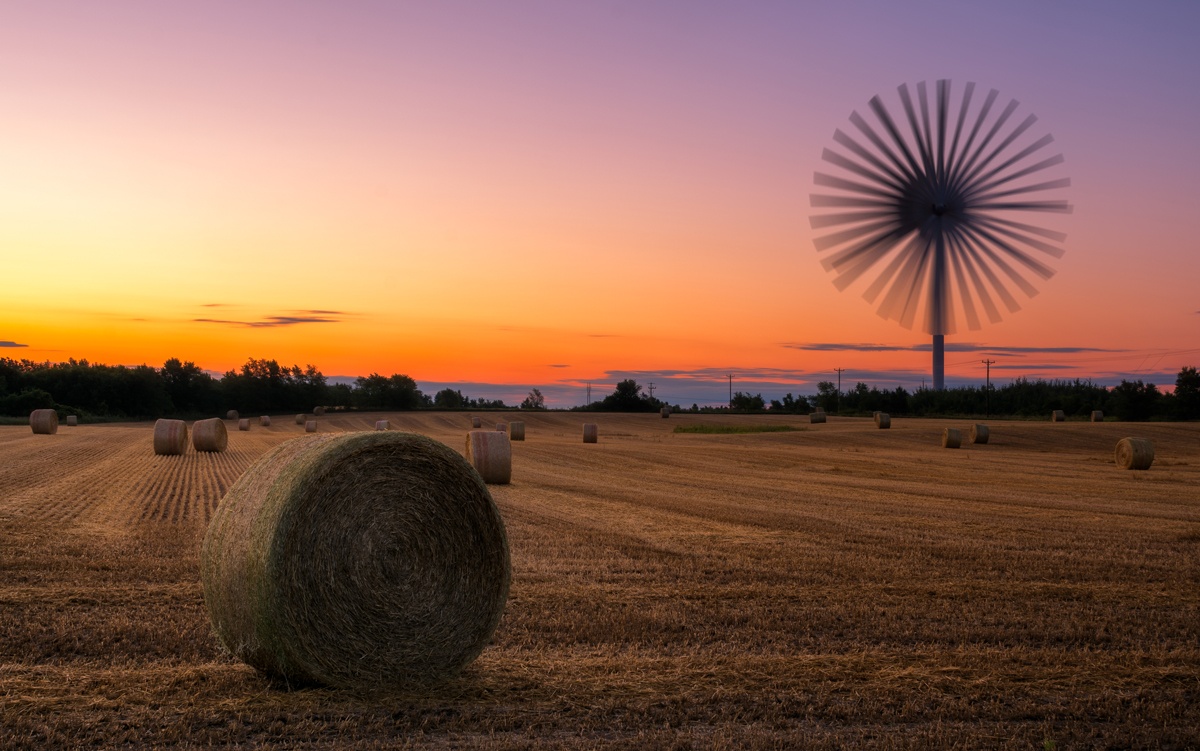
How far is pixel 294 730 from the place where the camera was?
582cm

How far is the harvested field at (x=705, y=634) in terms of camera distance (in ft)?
19.6

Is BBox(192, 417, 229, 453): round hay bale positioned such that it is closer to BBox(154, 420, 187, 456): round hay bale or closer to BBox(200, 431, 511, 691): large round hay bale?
BBox(154, 420, 187, 456): round hay bale

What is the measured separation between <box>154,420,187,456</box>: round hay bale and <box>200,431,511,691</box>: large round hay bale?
26.3 m

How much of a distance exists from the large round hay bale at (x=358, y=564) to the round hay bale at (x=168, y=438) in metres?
26.3

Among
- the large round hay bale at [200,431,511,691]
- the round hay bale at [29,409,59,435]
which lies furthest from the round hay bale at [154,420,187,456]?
the large round hay bale at [200,431,511,691]

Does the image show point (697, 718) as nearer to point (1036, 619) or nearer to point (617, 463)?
point (1036, 619)

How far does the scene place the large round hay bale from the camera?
21.9 feet

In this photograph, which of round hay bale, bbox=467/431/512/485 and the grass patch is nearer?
round hay bale, bbox=467/431/512/485

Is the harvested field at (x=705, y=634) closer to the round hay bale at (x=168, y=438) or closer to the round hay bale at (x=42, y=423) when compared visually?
the round hay bale at (x=168, y=438)

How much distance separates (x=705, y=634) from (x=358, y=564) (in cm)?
287

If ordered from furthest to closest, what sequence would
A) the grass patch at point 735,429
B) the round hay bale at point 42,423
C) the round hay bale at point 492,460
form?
the grass patch at point 735,429
the round hay bale at point 42,423
the round hay bale at point 492,460

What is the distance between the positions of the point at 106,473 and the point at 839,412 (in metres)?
65.9

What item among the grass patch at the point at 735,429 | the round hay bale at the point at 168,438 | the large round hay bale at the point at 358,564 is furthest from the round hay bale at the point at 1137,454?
the round hay bale at the point at 168,438

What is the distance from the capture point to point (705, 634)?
8156mm
